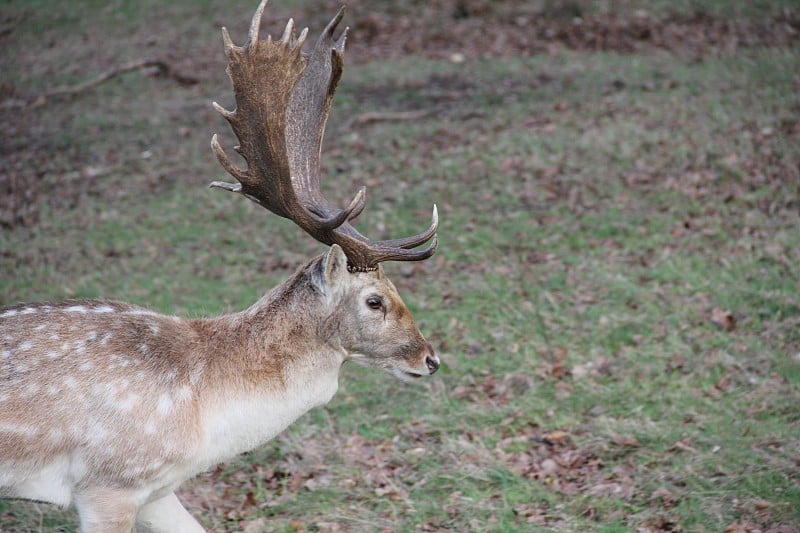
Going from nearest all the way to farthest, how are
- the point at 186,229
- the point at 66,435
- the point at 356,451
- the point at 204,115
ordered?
the point at 66,435, the point at 356,451, the point at 186,229, the point at 204,115

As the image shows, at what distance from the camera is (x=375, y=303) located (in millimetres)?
5281

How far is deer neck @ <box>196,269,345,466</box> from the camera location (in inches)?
195

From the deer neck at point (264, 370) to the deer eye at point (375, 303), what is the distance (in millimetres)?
277

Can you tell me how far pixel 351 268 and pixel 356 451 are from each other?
195cm

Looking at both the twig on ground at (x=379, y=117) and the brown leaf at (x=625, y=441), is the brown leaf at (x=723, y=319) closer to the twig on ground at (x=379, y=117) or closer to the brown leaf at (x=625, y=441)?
the brown leaf at (x=625, y=441)

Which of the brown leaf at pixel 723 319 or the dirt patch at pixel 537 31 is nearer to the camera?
the brown leaf at pixel 723 319

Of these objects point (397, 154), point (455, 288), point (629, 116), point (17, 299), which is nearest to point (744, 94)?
point (629, 116)

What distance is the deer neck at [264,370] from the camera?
4941 millimetres

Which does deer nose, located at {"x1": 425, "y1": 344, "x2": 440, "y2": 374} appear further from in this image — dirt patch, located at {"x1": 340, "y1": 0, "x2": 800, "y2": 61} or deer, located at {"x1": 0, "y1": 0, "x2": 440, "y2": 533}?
dirt patch, located at {"x1": 340, "y1": 0, "x2": 800, "y2": 61}

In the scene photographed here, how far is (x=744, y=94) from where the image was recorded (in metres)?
13.4

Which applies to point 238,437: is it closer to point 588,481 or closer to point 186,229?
point 588,481

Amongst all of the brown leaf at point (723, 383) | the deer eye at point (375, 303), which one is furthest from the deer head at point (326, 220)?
the brown leaf at point (723, 383)

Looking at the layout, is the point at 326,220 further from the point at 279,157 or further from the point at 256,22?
the point at 256,22

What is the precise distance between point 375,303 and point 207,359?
0.94m
